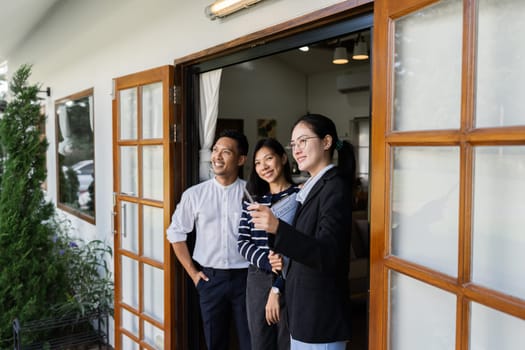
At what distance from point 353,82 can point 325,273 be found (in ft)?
18.5

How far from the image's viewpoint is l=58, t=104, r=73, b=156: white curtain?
5.50 m

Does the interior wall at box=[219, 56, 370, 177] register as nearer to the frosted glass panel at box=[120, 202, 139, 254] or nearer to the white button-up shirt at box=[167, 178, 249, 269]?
the frosted glass panel at box=[120, 202, 139, 254]

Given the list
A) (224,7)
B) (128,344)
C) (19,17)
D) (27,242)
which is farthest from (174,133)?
(19,17)

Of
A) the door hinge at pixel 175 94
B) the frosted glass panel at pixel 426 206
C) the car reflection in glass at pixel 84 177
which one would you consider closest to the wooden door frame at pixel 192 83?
the door hinge at pixel 175 94

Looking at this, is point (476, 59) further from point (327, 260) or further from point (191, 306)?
point (191, 306)

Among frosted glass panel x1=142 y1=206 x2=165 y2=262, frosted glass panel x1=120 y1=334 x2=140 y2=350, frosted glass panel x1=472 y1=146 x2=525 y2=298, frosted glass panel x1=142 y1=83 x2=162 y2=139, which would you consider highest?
frosted glass panel x1=142 y1=83 x2=162 y2=139

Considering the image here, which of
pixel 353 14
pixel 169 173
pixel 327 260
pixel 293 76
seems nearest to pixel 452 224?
pixel 327 260

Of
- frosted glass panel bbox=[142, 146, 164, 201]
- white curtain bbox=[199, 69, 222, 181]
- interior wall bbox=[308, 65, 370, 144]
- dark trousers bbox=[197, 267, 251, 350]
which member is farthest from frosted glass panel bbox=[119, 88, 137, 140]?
interior wall bbox=[308, 65, 370, 144]

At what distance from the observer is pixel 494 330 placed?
1.25 metres

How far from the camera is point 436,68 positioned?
1.43 meters

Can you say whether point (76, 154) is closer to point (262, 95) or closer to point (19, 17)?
point (19, 17)

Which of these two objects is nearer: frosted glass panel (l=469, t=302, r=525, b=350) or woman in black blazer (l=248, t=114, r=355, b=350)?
A: frosted glass panel (l=469, t=302, r=525, b=350)

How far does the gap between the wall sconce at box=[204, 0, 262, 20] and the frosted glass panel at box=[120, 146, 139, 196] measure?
1118mm

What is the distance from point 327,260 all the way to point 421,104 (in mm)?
606
